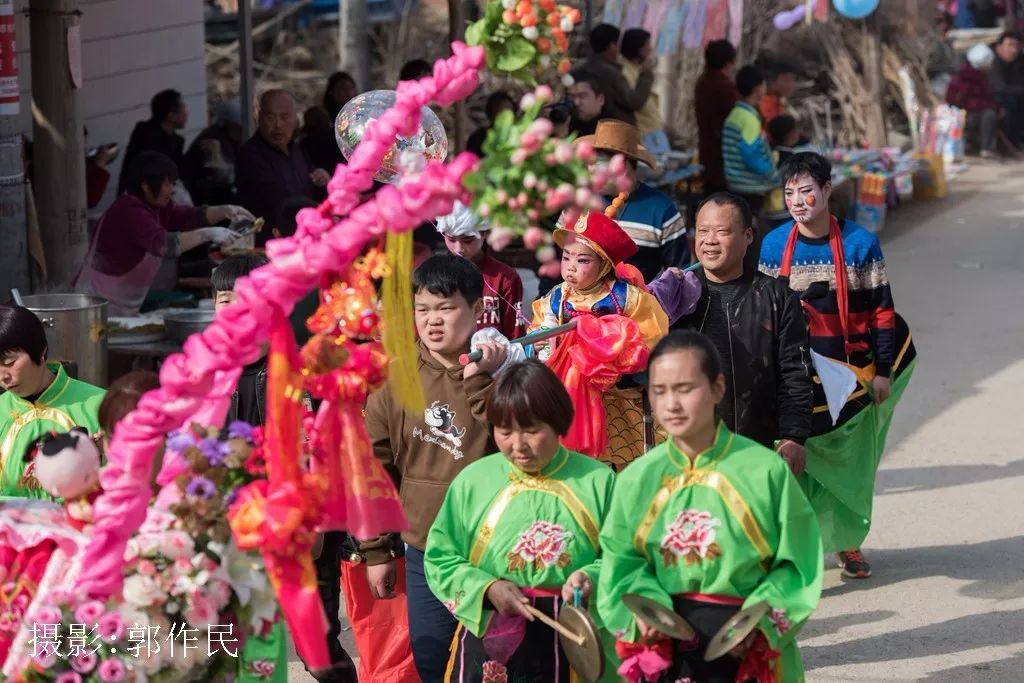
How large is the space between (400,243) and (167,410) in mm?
610

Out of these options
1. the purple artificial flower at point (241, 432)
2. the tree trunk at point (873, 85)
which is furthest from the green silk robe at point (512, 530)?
the tree trunk at point (873, 85)

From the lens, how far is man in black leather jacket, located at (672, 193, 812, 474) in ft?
17.3

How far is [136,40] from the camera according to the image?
12.3 m

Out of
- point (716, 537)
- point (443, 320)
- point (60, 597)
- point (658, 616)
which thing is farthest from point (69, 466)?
point (716, 537)

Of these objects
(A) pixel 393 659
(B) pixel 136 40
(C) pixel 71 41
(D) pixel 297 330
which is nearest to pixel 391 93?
(D) pixel 297 330

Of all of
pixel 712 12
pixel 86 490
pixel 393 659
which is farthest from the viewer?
pixel 712 12

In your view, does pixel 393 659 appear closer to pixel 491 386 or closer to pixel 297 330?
pixel 491 386

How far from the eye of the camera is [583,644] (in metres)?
3.99

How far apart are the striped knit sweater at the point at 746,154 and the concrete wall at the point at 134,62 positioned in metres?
4.48

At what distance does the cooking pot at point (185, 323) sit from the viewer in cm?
727

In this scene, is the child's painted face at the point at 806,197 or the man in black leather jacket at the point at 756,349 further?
the child's painted face at the point at 806,197

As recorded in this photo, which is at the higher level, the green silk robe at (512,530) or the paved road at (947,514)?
the green silk robe at (512,530)

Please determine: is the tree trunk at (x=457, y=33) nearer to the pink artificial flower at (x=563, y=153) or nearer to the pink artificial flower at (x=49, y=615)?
the pink artificial flower at (x=49, y=615)

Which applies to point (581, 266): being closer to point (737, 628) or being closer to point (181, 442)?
point (737, 628)
